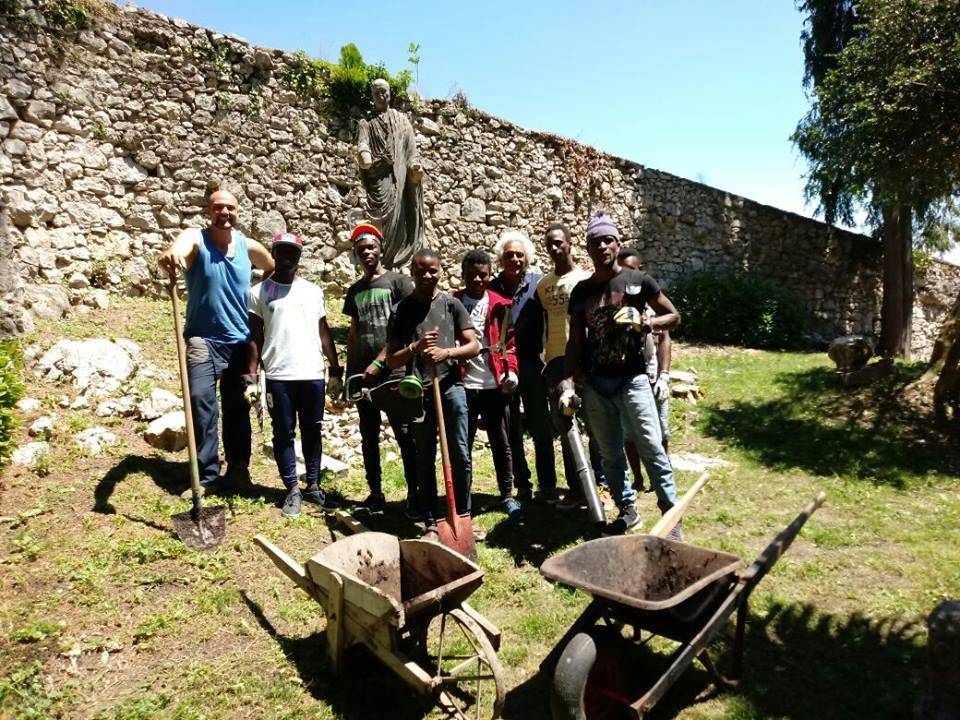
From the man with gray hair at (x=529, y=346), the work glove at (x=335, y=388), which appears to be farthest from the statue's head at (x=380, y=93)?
the work glove at (x=335, y=388)

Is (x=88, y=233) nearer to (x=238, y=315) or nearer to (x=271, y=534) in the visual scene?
(x=238, y=315)

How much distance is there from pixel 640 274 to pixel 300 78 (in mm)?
7682

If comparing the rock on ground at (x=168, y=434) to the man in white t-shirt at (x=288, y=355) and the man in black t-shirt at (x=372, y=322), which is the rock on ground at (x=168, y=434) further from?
the man in black t-shirt at (x=372, y=322)

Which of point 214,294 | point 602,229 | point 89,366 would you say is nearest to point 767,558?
point 602,229

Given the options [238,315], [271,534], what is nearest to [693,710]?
[271,534]

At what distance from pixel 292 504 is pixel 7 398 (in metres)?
2.05

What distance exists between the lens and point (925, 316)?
55.5ft

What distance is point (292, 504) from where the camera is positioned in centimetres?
420

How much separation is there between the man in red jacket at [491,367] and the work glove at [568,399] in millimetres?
565

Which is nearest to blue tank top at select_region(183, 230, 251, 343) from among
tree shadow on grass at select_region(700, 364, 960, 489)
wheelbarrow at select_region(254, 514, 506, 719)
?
wheelbarrow at select_region(254, 514, 506, 719)

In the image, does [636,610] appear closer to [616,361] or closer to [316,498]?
[616,361]

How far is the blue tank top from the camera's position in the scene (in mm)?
4102

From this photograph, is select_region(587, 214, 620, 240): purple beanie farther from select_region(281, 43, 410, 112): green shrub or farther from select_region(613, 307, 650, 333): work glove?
select_region(281, 43, 410, 112): green shrub

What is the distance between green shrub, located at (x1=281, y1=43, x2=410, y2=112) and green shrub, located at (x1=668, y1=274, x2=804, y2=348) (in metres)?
8.20
